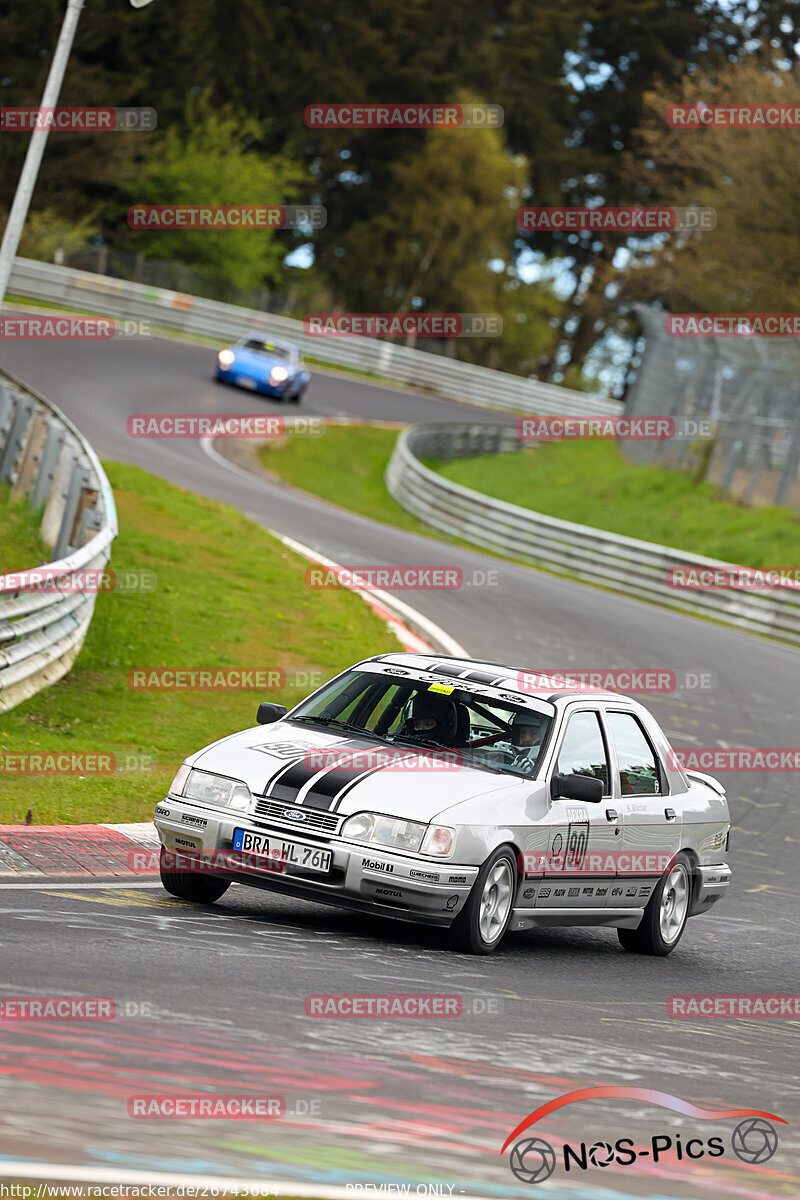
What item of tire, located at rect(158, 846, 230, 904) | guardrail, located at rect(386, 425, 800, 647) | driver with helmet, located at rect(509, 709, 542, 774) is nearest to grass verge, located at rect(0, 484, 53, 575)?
tire, located at rect(158, 846, 230, 904)

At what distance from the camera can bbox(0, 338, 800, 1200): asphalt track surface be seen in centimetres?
481

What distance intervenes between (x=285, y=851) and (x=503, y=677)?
2.03m

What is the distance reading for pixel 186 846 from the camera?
8227 millimetres

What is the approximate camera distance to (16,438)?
1928 cm

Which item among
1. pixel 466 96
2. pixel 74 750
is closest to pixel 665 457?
pixel 74 750

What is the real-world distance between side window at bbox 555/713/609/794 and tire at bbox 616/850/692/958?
0.85 metres

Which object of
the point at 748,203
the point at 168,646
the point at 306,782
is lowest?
the point at 168,646

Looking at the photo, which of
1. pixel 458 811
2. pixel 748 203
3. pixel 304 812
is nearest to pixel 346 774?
pixel 304 812

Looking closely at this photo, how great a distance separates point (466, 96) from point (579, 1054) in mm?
65099

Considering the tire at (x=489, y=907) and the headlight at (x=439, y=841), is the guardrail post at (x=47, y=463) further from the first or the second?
the headlight at (x=439, y=841)

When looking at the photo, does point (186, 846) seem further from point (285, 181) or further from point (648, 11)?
point (648, 11)

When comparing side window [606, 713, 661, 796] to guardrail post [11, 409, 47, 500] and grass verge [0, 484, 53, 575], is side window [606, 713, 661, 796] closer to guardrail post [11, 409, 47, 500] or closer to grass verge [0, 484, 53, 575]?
grass verge [0, 484, 53, 575]

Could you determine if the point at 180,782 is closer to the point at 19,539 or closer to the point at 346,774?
the point at 346,774

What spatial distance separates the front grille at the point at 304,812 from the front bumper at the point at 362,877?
0.10 feet
